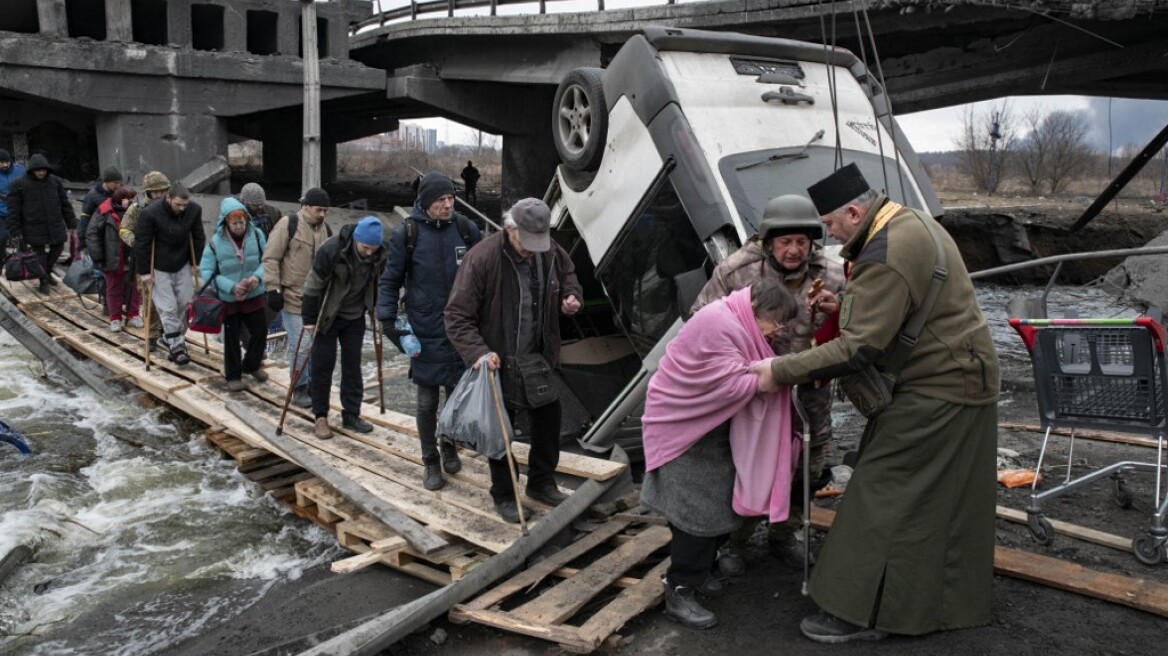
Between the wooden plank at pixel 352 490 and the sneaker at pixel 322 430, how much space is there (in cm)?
16

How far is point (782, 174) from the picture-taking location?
5.66 meters

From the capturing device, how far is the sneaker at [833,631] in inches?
139

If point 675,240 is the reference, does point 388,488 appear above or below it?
below

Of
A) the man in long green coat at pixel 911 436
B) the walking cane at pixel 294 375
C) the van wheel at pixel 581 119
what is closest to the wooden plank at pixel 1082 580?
the man in long green coat at pixel 911 436

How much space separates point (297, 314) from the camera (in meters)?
7.07

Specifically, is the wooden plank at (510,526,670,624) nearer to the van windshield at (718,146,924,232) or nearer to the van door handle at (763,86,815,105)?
the van windshield at (718,146,924,232)

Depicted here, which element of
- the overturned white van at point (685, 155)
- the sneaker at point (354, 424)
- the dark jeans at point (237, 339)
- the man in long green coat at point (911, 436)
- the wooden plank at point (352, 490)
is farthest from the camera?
the dark jeans at point (237, 339)

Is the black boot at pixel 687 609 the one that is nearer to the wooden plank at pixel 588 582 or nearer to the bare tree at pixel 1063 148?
the wooden plank at pixel 588 582

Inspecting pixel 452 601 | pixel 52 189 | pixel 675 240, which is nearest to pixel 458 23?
pixel 52 189

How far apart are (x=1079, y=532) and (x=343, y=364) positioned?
475 centimetres

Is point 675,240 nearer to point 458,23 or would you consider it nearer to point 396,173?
point 458,23

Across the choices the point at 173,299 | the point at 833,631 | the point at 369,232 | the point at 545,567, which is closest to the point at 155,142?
the point at 173,299

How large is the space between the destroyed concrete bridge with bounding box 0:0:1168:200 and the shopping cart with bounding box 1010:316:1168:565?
6.71m

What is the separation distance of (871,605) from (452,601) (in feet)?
5.83
